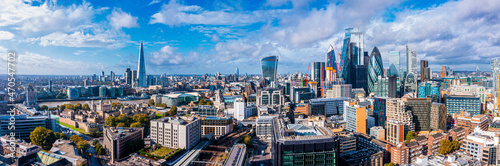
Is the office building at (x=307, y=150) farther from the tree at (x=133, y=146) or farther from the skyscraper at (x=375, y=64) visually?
the skyscraper at (x=375, y=64)

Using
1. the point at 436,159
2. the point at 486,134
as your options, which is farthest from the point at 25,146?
the point at 486,134

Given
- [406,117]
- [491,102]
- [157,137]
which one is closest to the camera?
[157,137]

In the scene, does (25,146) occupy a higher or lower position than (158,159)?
higher

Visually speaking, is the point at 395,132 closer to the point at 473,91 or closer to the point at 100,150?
the point at 100,150

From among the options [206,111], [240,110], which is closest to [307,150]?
[240,110]

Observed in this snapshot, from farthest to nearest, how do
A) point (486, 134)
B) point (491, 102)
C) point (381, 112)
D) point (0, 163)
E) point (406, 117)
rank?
1. point (491, 102)
2. point (381, 112)
3. point (406, 117)
4. point (486, 134)
5. point (0, 163)

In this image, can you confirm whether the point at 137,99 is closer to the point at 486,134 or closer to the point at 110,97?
the point at 110,97

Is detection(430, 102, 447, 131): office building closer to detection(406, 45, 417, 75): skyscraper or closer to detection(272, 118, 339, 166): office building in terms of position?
detection(272, 118, 339, 166): office building
